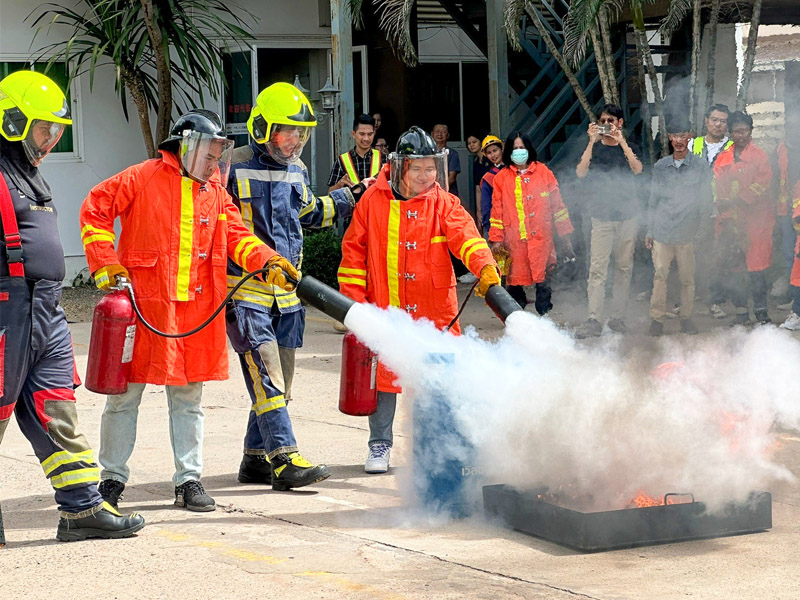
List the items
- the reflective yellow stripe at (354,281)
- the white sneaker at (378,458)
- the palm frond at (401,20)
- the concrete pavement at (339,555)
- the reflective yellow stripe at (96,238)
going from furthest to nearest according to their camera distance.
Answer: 1. the palm frond at (401,20)
2. the white sneaker at (378,458)
3. the reflective yellow stripe at (354,281)
4. the reflective yellow stripe at (96,238)
5. the concrete pavement at (339,555)

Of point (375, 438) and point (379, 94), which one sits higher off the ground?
point (379, 94)

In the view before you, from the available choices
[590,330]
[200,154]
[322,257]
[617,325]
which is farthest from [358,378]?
[322,257]

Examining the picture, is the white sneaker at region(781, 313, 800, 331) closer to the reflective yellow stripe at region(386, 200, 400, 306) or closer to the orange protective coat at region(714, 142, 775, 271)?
the orange protective coat at region(714, 142, 775, 271)

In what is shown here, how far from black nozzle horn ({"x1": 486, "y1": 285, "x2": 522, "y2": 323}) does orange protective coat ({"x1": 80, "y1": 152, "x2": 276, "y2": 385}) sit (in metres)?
1.04

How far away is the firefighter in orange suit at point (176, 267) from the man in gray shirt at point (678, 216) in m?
5.57

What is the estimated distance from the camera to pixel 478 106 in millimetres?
17359

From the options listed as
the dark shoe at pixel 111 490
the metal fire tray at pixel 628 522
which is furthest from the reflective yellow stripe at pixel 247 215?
the metal fire tray at pixel 628 522

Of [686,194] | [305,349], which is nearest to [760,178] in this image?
[686,194]

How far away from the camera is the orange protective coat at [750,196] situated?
34.6ft

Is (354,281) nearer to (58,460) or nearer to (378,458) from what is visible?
(378,458)

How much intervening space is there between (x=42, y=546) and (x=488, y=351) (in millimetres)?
2072

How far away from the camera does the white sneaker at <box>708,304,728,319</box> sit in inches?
447

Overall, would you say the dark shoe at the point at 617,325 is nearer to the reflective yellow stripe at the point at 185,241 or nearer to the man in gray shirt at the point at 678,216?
the man in gray shirt at the point at 678,216

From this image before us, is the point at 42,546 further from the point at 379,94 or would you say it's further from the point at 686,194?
the point at 379,94
